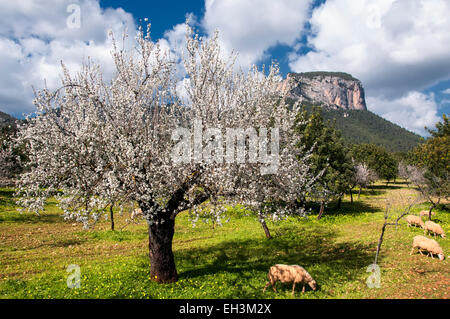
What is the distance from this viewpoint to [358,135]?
7766 inches

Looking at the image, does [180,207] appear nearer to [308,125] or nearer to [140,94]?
[140,94]

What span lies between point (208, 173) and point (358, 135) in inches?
8564

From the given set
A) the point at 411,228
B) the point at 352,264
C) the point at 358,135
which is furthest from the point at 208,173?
the point at 358,135

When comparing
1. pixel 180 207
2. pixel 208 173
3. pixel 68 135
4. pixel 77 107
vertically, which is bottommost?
pixel 180 207

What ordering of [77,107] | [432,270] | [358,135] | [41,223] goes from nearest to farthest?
1. [77,107]
2. [432,270]
3. [41,223]
4. [358,135]

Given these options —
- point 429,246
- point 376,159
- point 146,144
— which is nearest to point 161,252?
point 146,144

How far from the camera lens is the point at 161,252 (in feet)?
37.0

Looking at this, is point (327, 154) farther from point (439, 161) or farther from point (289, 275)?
point (289, 275)

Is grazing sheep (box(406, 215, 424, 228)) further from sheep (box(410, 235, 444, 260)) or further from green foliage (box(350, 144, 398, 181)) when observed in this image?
green foliage (box(350, 144, 398, 181))

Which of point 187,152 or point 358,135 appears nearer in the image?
point 187,152

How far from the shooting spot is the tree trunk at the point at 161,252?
11242 mm

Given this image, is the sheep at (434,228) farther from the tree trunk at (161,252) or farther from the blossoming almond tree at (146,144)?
the tree trunk at (161,252)

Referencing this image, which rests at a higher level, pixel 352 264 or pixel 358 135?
pixel 358 135

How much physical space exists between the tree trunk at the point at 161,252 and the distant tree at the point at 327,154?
64.6 feet
